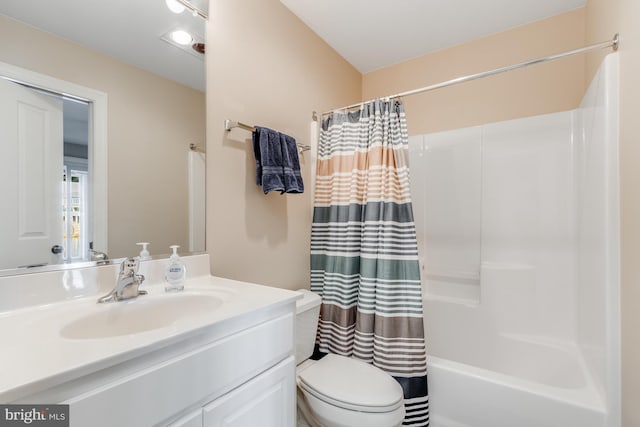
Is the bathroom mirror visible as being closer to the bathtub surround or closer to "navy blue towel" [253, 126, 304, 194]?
"navy blue towel" [253, 126, 304, 194]

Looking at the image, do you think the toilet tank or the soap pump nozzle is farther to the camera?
the toilet tank

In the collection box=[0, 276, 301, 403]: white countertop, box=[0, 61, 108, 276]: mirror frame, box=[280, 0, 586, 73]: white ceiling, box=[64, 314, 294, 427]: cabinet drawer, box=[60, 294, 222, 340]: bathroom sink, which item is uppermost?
box=[280, 0, 586, 73]: white ceiling

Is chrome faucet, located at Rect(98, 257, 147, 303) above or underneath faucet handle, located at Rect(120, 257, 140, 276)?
underneath

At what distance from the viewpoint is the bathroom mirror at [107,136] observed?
0.89 metres

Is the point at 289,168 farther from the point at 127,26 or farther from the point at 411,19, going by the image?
the point at 411,19

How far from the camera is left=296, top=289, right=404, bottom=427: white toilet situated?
3.77 feet

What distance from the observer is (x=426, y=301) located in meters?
2.22

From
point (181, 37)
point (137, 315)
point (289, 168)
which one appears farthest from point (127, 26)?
point (137, 315)

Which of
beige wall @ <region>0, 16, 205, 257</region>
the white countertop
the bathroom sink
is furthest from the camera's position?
beige wall @ <region>0, 16, 205, 257</region>

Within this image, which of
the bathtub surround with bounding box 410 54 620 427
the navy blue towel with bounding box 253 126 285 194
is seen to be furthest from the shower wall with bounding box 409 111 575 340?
the navy blue towel with bounding box 253 126 285 194

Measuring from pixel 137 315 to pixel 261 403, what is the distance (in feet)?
1.64

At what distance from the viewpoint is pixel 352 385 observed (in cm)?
127

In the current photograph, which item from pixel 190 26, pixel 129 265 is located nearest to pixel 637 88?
pixel 190 26

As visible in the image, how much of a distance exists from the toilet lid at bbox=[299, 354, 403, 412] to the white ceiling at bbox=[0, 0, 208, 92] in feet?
4.75
